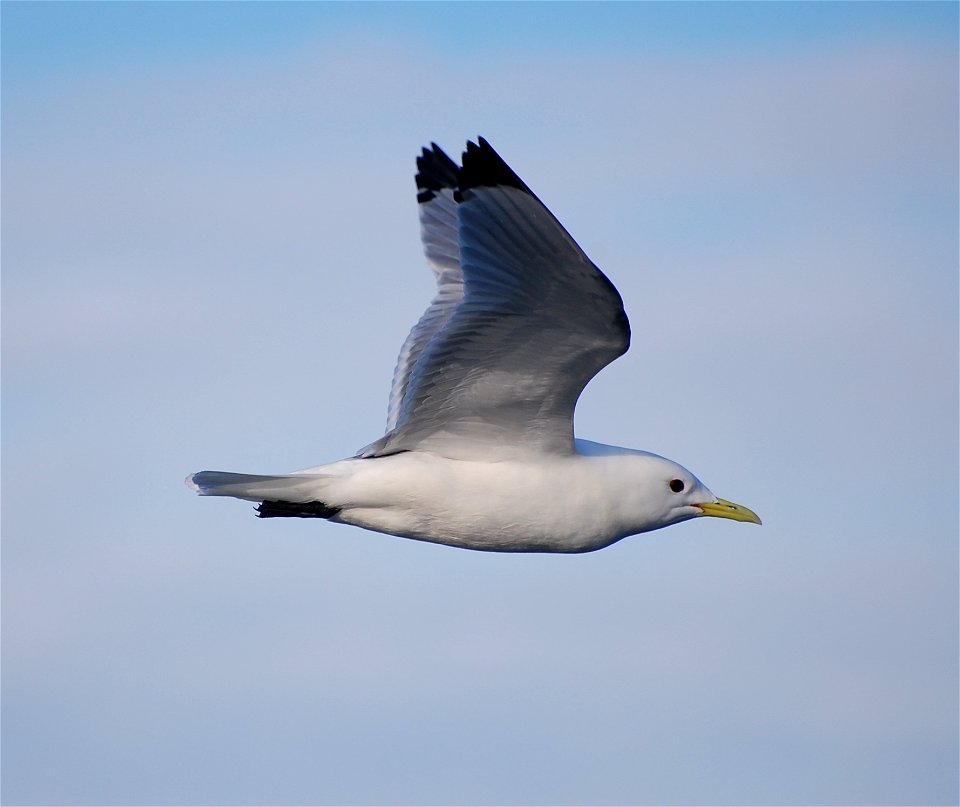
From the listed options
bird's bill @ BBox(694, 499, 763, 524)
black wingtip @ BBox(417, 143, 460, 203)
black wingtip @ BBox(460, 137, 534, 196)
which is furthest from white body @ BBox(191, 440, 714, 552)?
black wingtip @ BBox(417, 143, 460, 203)

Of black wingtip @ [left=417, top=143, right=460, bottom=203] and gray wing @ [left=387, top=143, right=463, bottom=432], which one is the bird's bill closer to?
gray wing @ [left=387, top=143, right=463, bottom=432]

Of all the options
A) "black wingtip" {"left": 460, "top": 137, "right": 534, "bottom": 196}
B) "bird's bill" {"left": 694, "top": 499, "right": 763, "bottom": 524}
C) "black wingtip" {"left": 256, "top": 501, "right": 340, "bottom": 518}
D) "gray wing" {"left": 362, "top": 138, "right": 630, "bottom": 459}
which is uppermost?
"black wingtip" {"left": 460, "top": 137, "right": 534, "bottom": 196}

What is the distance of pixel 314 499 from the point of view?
9.70 metres

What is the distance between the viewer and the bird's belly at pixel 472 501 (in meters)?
9.70

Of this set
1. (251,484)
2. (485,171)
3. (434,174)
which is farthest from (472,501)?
(434,174)

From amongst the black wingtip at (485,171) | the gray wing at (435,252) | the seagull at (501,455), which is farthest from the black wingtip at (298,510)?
the black wingtip at (485,171)

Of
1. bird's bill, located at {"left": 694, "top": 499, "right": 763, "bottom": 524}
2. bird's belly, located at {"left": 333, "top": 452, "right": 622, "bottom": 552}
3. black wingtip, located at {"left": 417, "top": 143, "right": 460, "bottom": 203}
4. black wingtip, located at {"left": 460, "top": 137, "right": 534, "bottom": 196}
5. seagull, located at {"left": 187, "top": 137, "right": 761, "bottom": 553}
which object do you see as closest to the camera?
black wingtip, located at {"left": 460, "top": 137, "right": 534, "bottom": 196}

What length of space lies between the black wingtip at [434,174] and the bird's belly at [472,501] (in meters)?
2.59

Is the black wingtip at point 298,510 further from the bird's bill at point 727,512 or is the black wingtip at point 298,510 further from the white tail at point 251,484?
the bird's bill at point 727,512

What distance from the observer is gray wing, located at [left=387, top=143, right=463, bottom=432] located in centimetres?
1062

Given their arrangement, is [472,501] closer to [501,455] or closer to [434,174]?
[501,455]

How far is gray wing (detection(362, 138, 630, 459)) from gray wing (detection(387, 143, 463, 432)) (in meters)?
0.50

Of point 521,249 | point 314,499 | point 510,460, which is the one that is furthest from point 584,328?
point 314,499

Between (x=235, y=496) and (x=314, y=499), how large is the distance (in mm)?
481
